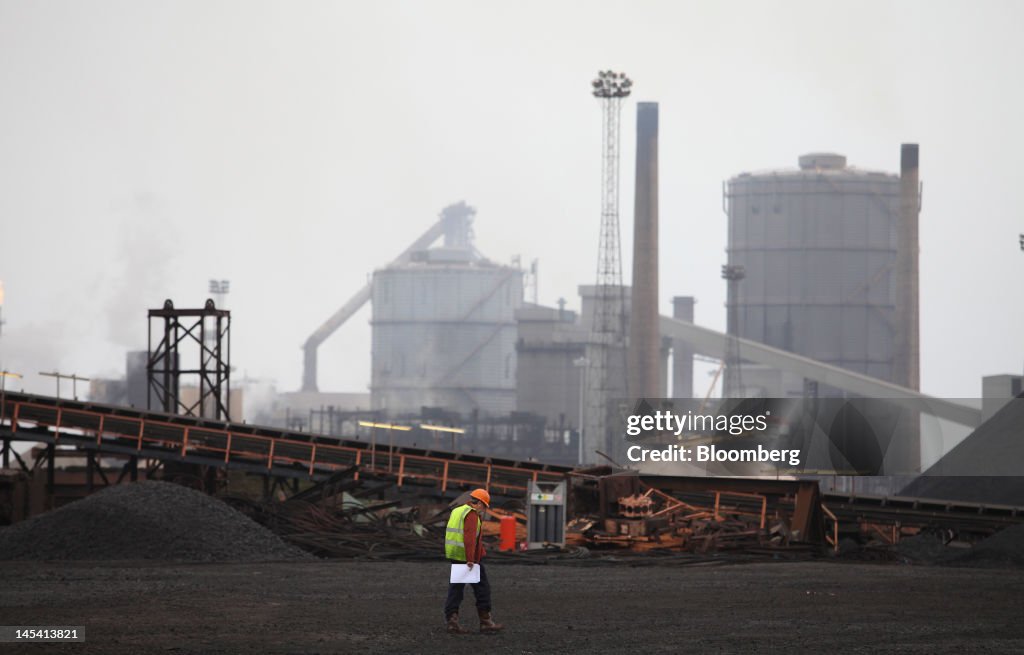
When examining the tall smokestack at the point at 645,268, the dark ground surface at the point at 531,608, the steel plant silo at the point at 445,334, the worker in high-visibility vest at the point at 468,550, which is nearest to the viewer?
the worker in high-visibility vest at the point at 468,550

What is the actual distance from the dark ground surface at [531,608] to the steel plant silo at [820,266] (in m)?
85.6

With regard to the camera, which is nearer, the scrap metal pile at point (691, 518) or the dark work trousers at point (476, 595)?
the dark work trousers at point (476, 595)

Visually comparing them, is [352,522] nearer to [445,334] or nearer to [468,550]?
[468,550]

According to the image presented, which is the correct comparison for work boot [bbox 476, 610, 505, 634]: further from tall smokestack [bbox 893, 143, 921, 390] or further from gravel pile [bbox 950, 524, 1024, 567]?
tall smokestack [bbox 893, 143, 921, 390]

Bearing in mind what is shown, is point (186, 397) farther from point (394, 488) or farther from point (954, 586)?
point (954, 586)

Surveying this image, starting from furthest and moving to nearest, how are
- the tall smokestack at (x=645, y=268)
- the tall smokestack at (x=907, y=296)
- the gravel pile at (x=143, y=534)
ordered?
the tall smokestack at (x=907, y=296), the tall smokestack at (x=645, y=268), the gravel pile at (x=143, y=534)

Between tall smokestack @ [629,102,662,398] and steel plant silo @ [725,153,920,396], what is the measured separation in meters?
20.6

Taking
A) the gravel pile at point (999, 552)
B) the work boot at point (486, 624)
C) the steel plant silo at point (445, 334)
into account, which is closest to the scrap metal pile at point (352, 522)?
the gravel pile at point (999, 552)

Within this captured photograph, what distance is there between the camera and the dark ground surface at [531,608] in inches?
590

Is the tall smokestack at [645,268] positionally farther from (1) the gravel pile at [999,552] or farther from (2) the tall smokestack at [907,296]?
(1) the gravel pile at [999,552]

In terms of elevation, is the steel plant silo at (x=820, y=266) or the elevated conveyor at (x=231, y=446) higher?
the steel plant silo at (x=820, y=266)

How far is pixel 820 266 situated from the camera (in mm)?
110750

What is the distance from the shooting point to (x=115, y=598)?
18891 mm

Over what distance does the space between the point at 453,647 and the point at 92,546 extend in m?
12.9
